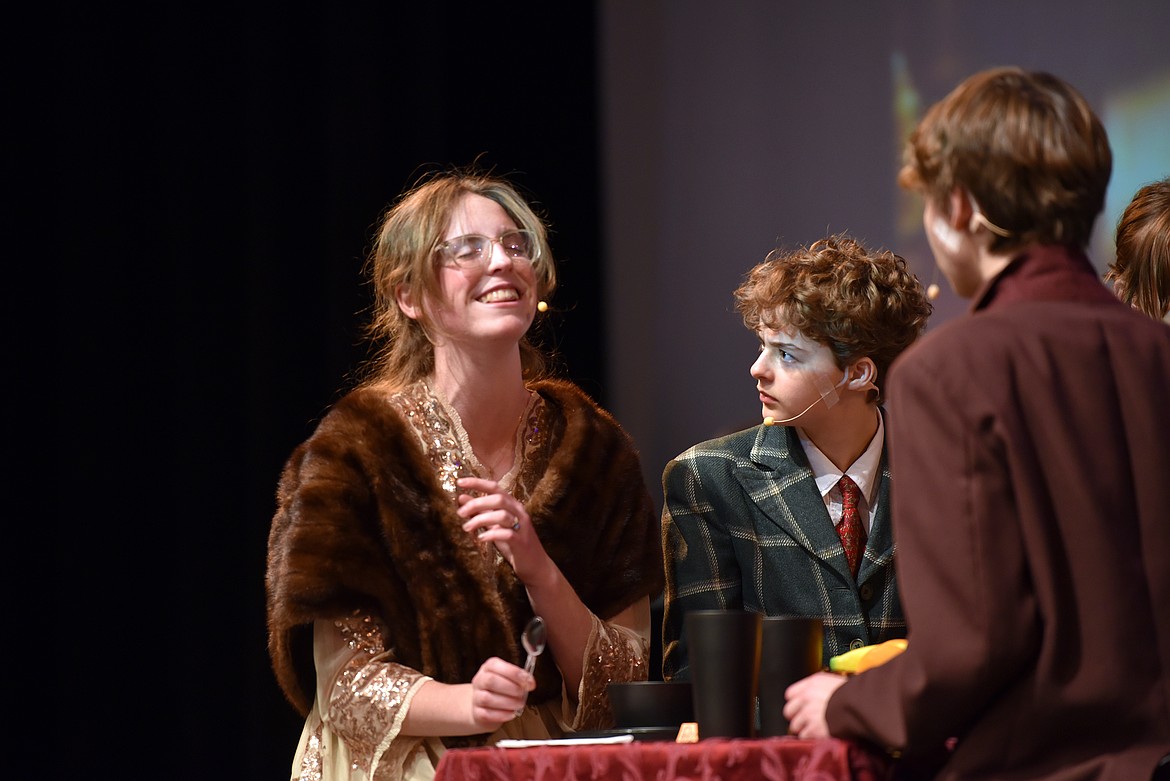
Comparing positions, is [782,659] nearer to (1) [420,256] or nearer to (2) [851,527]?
(2) [851,527]

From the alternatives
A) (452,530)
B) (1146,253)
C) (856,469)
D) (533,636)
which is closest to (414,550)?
(452,530)

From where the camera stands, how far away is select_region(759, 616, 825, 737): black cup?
1641 mm

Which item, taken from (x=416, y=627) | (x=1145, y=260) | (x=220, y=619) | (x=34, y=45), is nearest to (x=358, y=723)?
(x=416, y=627)

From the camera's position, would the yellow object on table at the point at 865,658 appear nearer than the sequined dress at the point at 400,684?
Yes

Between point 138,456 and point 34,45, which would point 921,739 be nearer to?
point 138,456

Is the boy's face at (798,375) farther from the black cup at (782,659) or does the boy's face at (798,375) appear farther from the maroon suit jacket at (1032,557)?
the maroon suit jacket at (1032,557)

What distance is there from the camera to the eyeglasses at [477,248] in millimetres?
2445

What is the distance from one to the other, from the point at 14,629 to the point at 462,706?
7.61ft

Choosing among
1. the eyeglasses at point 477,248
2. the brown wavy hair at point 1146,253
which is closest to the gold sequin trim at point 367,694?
the eyeglasses at point 477,248

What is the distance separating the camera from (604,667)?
2258 mm

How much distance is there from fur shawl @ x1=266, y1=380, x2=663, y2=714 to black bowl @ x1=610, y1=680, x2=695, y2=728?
0.49m

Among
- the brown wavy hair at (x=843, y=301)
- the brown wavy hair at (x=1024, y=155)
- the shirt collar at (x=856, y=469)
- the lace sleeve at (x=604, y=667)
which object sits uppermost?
the brown wavy hair at (x=1024, y=155)

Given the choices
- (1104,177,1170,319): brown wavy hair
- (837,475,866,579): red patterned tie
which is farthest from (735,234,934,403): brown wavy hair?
(1104,177,1170,319): brown wavy hair

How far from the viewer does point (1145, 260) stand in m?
2.49
